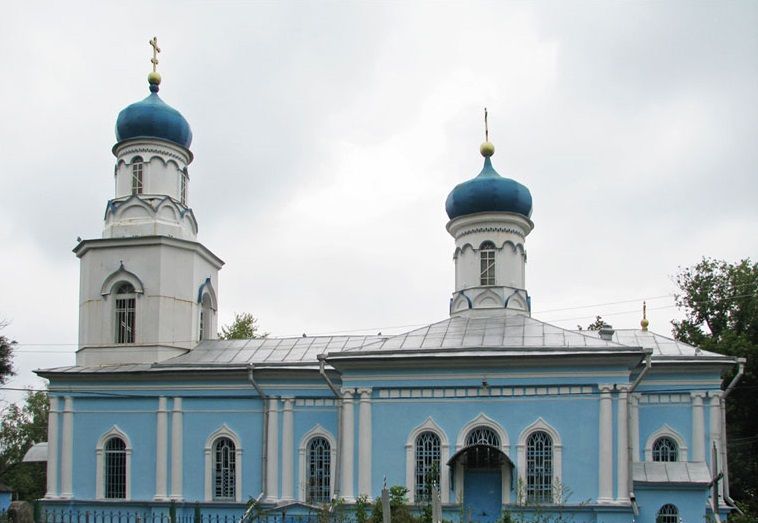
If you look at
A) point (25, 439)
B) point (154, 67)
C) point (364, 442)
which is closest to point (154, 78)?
point (154, 67)

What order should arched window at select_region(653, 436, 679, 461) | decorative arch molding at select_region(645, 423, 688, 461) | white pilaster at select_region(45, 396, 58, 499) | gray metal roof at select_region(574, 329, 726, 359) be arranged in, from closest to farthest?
decorative arch molding at select_region(645, 423, 688, 461), arched window at select_region(653, 436, 679, 461), gray metal roof at select_region(574, 329, 726, 359), white pilaster at select_region(45, 396, 58, 499)

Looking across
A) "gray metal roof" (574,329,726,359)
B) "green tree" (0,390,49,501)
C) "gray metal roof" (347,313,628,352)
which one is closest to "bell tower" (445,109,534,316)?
"gray metal roof" (347,313,628,352)

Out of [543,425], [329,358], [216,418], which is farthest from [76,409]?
[543,425]

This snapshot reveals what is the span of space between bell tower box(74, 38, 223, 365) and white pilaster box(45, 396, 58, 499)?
1.20 metres

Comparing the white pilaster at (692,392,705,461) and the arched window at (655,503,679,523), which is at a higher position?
the white pilaster at (692,392,705,461)

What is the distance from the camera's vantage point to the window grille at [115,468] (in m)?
19.4

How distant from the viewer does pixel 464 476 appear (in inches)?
657

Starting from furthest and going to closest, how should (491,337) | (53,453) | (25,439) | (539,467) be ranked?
(25,439), (53,453), (491,337), (539,467)

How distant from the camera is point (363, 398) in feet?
55.9

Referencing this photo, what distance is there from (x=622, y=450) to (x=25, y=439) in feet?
96.5

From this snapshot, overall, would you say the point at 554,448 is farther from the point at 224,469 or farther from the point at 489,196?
the point at 224,469

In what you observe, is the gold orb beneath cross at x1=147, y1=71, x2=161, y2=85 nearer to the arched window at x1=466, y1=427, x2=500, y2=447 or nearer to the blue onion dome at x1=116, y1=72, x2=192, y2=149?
the blue onion dome at x1=116, y1=72, x2=192, y2=149

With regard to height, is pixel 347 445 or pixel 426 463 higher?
pixel 347 445

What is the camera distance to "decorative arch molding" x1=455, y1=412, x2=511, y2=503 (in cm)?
1644
